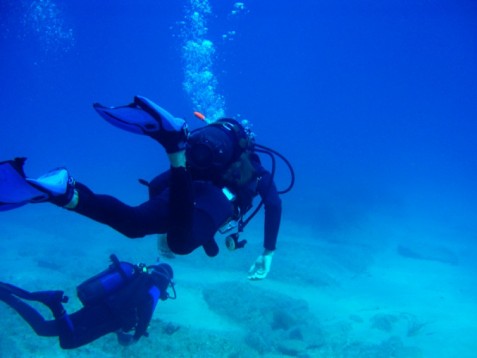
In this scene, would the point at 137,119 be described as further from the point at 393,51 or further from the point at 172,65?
Result: the point at 172,65

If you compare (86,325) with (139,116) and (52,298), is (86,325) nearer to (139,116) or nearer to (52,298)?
(52,298)

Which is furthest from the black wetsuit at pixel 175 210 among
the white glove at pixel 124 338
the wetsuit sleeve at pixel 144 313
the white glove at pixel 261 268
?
the white glove at pixel 124 338

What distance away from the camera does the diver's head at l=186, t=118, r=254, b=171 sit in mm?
3525

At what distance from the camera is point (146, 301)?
5.61m

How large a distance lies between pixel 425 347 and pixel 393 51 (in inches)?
3961

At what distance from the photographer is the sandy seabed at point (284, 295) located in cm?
735

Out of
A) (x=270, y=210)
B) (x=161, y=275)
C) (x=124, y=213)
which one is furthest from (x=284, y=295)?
(x=124, y=213)

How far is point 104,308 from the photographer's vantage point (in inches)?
216

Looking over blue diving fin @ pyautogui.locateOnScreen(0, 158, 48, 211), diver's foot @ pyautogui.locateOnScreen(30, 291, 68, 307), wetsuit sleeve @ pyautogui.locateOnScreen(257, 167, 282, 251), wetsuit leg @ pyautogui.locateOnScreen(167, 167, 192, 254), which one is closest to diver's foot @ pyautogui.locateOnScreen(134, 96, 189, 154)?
wetsuit leg @ pyautogui.locateOnScreen(167, 167, 192, 254)

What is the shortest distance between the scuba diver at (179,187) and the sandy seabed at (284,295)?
169 inches

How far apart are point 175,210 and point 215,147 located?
0.84m

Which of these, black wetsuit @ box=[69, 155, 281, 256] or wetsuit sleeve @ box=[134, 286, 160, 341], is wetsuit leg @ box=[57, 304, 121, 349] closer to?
wetsuit sleeve @ box=[134, 286, 160, 341]

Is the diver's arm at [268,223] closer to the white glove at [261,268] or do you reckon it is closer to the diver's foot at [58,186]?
the white glove at [261,268]

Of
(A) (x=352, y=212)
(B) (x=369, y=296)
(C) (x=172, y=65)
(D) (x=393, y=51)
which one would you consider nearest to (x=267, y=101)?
(C) (x=172, y=65)
